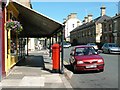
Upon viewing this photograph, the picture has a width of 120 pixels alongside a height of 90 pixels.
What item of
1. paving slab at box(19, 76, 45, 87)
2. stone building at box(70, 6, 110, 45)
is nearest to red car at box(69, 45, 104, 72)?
paving slab at box(19, 76, 45, 87)

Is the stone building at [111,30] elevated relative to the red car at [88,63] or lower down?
elevated

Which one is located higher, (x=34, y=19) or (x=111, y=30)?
(x=111, y=30)

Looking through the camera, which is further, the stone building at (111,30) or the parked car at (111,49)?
the stone building at (111,30)

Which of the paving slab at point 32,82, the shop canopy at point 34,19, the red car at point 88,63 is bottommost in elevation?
the paving slab at point 32,82

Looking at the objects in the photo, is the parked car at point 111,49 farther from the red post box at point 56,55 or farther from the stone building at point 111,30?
the red post box at point 56,55

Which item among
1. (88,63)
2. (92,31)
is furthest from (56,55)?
(92,31)

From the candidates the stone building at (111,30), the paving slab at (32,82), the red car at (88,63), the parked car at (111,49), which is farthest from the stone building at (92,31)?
the paving slab at (32,82)

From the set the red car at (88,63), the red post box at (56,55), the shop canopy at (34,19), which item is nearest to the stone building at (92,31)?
the shop canopy at (34,19)

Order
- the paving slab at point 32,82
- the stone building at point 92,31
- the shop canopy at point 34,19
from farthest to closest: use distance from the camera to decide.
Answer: the stone building at point 92,31
the shop canopy at point 34,19
the paving slab at point 32,82

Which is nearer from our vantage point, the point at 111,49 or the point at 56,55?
the point at 56,55

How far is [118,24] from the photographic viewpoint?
5856 centimetres

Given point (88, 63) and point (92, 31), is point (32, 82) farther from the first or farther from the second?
point (92, 31)

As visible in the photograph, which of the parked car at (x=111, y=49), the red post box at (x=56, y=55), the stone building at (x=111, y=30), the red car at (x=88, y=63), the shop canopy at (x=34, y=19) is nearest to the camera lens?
the shop canopy at (x=34, y=19)

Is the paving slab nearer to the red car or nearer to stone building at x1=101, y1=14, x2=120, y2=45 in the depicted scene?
the red car
